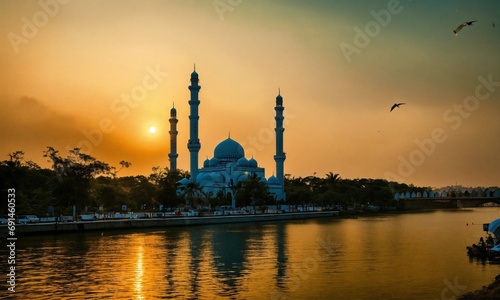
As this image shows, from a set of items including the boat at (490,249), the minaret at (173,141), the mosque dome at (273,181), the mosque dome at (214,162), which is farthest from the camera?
the mosque dome at (214,162)

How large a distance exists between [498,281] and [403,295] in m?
4.60

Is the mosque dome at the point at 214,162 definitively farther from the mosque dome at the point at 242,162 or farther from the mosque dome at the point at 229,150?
the mosque dome at the point at 242,162

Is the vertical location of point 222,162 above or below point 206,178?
above

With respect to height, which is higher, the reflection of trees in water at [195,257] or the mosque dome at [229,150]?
the mosque dome at [229,150]

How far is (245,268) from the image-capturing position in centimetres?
4247

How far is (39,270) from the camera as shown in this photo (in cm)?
4097

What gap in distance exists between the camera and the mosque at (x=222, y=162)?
413 ft

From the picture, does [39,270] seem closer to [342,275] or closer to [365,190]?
[342,275]

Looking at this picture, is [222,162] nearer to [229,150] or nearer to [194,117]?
[229,150]

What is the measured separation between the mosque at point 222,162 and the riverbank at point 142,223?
18265 mm

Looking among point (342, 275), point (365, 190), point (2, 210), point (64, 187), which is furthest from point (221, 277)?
point (365, 190)

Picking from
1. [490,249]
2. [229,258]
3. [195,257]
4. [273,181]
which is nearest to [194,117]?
[273,181]

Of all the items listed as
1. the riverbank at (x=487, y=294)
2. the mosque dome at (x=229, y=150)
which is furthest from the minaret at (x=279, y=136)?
the riverbank at (x=487, y=294)

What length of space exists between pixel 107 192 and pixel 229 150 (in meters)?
54.9
